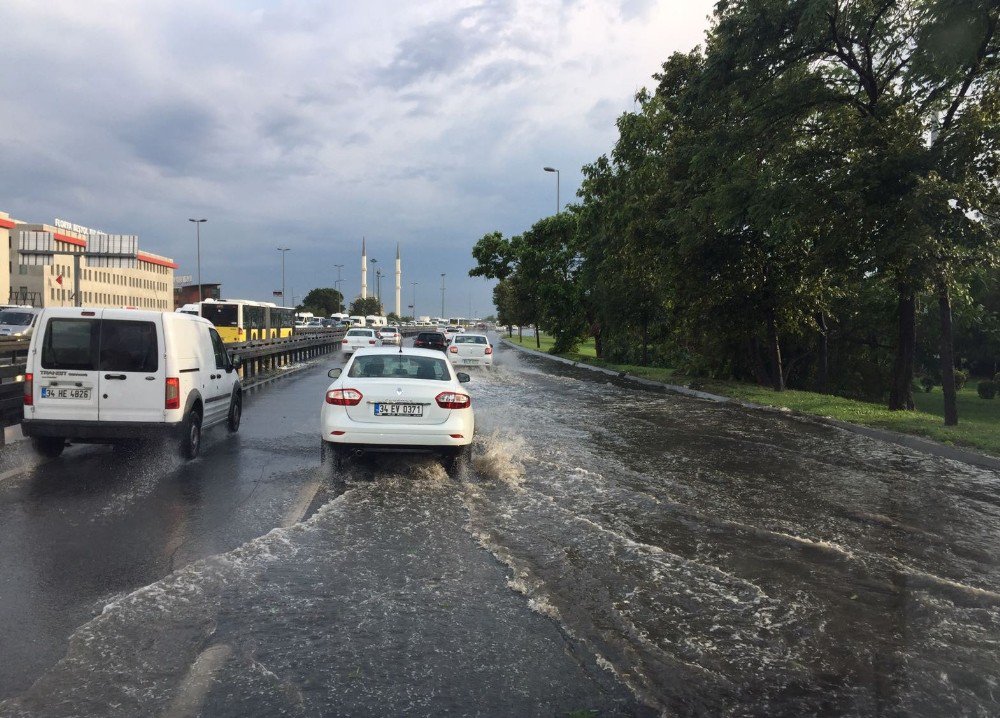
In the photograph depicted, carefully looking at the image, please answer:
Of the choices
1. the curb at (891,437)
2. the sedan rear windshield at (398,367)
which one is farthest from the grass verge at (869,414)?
the sedan rear windshield at (398,367)

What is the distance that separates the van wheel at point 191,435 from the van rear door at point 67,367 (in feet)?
3.35

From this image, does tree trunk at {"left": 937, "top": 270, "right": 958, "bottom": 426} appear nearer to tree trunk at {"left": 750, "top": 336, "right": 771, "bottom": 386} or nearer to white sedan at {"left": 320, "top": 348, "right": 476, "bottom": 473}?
white sedan at {"left": 320, "top": 348, "right": 476, "bottom": 473}

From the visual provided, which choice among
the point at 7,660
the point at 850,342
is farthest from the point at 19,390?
the point at 850,342

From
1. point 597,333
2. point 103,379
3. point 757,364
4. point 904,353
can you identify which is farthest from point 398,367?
point 597,333

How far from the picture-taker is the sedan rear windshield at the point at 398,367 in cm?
990

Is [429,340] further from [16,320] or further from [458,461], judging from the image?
[458,461]

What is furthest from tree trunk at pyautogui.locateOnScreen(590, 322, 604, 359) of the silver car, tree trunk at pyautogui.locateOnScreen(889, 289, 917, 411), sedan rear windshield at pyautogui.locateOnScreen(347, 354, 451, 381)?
sedan rear windshield at pyautogui.locateOnScreen(347, 354, 451, 381)

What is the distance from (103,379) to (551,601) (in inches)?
275

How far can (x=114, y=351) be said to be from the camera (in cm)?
964

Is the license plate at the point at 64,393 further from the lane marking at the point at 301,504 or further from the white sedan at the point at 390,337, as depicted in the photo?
the white sedan at the point at 390,337

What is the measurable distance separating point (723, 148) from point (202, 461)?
50.2 feet

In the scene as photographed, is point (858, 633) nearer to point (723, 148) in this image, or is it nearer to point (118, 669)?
point (118, 669)

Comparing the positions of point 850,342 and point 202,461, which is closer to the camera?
point 202,461

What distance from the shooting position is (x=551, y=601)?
16.1 feet
